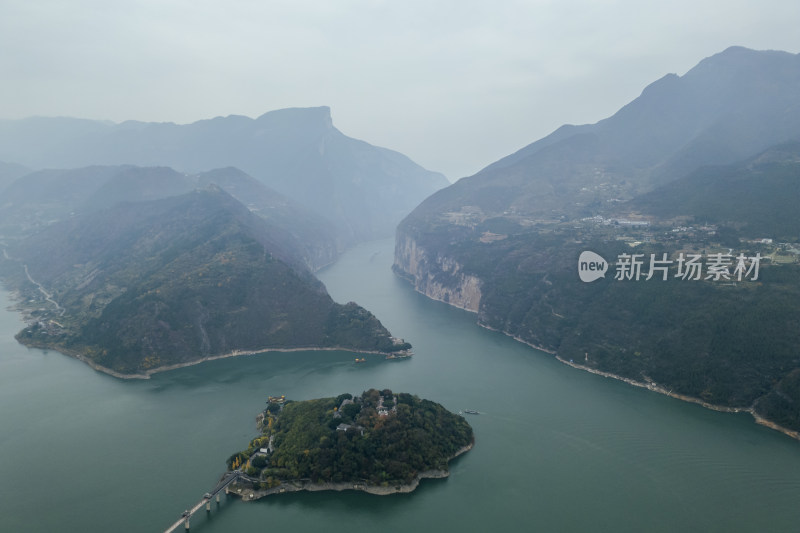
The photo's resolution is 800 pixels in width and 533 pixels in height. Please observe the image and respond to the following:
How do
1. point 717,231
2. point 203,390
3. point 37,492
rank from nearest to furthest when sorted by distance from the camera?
point 37,492, point 203,390, point 717,231

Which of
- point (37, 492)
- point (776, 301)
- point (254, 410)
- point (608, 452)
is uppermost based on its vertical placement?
point (776, 301)

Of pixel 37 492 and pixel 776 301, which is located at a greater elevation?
pixel 776 301

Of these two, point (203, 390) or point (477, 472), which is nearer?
point (477, 472)

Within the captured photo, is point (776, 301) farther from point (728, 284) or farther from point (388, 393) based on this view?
point (388, 393)

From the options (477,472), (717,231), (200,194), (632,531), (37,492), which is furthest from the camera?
(200,194)

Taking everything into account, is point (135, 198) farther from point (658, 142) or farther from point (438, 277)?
point (658, 142)

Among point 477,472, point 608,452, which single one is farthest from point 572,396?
point 477,472

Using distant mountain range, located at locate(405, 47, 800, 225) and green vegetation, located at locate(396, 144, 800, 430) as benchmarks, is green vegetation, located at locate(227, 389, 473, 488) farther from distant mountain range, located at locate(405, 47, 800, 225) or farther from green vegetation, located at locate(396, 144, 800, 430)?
distant mountain range, located at locate(405, 47, 800, 225)

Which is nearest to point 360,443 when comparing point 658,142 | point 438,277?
point 438,277

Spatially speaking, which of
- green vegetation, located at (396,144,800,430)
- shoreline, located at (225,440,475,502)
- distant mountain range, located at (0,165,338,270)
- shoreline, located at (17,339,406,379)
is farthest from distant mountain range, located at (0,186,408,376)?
shoreline, located at (225,440,475,502)
